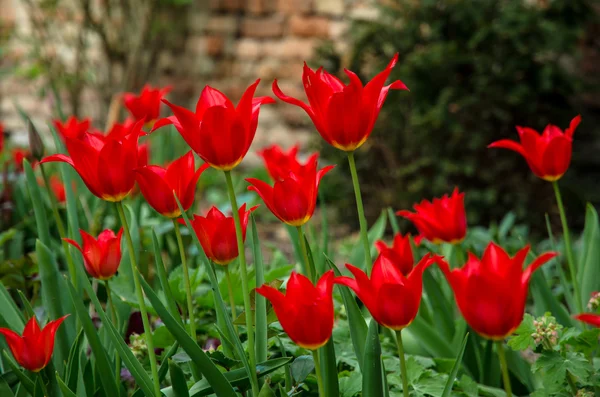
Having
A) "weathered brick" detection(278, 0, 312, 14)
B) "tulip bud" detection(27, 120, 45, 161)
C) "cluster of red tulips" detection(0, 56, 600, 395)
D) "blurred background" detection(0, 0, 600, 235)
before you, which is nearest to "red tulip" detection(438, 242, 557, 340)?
"cluster of red tulips" detection(0, 56, 600, 395)

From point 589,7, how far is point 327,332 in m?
3.85

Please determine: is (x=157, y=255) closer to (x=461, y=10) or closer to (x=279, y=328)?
(x=279, y=328)

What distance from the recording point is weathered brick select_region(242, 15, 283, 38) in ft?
20.2

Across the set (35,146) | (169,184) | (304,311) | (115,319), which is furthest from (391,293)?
(35,146)

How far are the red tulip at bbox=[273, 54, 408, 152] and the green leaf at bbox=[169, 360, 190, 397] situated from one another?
0.33 metres

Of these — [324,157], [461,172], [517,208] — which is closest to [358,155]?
[324,157]

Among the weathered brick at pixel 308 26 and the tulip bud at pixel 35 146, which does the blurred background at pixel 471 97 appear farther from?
the tulip bud at pixel 35 146

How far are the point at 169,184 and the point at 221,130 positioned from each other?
0.43ft

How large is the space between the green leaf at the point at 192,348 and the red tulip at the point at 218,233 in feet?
0.46

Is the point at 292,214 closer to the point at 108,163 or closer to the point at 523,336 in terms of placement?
the point at 108,163

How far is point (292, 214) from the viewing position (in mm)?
953

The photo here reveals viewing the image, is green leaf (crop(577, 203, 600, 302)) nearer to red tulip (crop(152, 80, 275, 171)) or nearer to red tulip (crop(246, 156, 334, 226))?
red tulip (crop(246, 156, 334, 226))

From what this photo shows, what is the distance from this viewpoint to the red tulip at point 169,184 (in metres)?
0.96

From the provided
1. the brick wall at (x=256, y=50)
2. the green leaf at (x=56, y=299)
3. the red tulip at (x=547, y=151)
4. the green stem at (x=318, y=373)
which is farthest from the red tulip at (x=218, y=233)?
the brick wall at (x=256, y=50)
